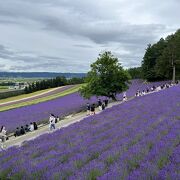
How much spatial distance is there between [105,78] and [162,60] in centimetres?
3852

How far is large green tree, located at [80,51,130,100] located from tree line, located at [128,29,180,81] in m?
31.0

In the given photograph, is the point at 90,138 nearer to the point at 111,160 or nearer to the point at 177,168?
the point at 111,160

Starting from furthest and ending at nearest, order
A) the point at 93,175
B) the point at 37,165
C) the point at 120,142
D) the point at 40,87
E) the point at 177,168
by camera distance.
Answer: the point at 40,87 < the point at 120,142 < the point at 37,165 < the point at 93,175 < the point at 177,168

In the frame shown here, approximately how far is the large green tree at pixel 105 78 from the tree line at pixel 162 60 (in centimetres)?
3097

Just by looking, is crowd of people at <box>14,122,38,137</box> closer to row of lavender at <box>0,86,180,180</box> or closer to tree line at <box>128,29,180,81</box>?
row of lavender at <box>0,86,180,180</box>

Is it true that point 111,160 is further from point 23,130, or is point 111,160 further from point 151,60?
point 151,60

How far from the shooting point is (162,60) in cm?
9150

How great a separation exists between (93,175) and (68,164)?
173 cm

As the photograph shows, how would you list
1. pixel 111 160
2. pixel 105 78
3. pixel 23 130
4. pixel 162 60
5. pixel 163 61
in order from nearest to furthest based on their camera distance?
pixel 111 160, pixel 23 130, pixel 105 78, pixel 163 61, pixel 162 60

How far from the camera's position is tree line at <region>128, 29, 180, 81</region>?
91.2 m

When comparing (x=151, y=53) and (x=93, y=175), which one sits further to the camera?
(x=151, y=53)

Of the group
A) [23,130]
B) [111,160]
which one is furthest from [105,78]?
[111,160]

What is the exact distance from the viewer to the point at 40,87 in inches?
5566

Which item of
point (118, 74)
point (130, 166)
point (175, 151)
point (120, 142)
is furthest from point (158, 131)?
point (118, 74)
